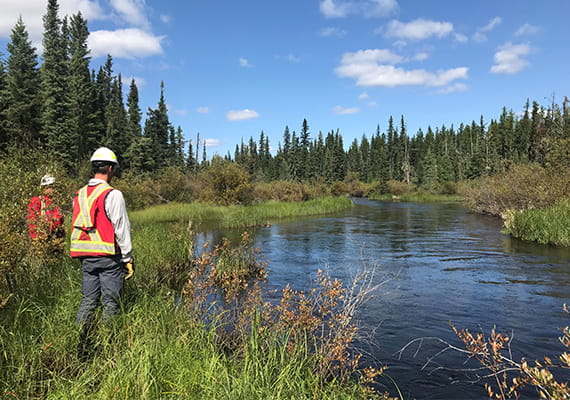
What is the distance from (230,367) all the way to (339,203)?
35.1 metres

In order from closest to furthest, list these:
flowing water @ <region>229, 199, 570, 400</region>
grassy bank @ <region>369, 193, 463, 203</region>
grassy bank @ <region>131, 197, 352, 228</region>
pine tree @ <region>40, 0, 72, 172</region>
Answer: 1. flowing water @ <region>229, 199, 570, 400</region>
2. grassy bank @ <region>131, 197, 352, 228</region>
3. pine tree @ <region>40, 0, 72, 172</region>
4. grassy bank @ <region>369, 193, 463, 203</region>

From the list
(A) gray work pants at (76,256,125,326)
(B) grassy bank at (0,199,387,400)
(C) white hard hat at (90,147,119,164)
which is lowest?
(B) grassy bank at (0,199,387,400)

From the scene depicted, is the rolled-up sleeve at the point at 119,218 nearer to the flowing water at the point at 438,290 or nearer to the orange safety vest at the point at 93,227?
the orange safety vest at the point at 93,227

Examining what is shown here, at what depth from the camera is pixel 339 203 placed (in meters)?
38.7

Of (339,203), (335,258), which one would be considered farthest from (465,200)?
(335,258)

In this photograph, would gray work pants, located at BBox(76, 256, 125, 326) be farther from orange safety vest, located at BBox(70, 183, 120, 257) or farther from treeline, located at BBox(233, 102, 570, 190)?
treeline, located at BBox(233, 102, 570, 190)

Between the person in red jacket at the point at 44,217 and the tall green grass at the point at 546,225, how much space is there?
55.1ft

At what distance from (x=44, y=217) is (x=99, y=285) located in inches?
90.9

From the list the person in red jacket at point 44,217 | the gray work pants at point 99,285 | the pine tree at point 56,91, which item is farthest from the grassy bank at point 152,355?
the pine tree at point 56,91

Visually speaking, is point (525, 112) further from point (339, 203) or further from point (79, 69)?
point (79, 69)

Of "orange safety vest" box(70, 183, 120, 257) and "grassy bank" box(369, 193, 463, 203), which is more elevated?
"orange safety vest" box(70, 183, 120, 257)

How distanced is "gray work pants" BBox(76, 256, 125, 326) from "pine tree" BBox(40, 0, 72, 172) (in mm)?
37896

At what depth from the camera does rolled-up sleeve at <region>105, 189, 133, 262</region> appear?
4.53 metres

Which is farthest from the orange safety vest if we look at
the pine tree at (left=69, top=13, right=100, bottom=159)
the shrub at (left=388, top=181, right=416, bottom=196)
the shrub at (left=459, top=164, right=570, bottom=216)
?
the shrub at (left=388, top=181, right=416, bottom=196)
